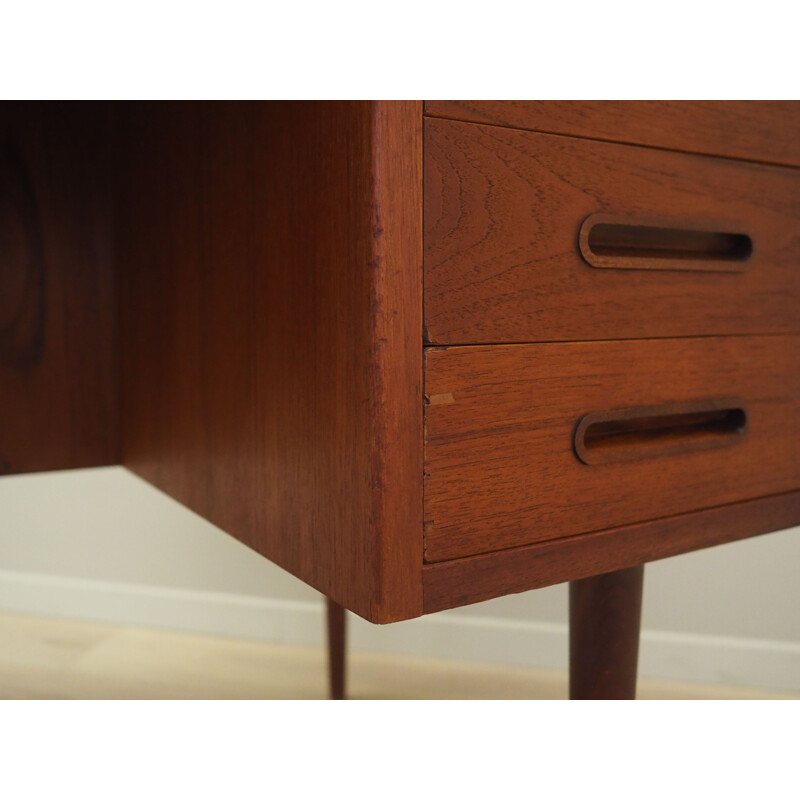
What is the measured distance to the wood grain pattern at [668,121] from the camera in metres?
0.38

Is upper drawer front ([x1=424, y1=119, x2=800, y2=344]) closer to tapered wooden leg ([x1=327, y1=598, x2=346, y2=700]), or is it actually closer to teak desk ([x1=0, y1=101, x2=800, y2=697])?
teak desk ([x1=0, y1=101, x2=800, y2=697])

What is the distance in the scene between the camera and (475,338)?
377mm

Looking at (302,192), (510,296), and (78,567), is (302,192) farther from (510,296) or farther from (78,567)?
(78,567)

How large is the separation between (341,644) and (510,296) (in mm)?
736

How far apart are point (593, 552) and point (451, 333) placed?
0.14 metres

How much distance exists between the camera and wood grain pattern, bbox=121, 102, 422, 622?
1.14 feet

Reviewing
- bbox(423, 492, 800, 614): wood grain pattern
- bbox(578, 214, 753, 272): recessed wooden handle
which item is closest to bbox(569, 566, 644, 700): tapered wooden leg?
bbox(423, 492, 800, 614): wood grain pattern

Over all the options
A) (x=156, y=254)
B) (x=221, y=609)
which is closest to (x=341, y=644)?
(x=221, y=609)

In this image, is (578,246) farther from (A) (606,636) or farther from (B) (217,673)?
(B) (217,673)

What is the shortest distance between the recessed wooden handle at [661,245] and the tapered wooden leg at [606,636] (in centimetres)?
23

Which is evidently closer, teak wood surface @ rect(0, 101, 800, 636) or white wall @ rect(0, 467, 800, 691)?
teak wood surface @ rect(0, 101, 800, 636)

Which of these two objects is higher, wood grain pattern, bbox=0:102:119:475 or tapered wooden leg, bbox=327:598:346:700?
wood grain pattern, bbox=0:102:119:475

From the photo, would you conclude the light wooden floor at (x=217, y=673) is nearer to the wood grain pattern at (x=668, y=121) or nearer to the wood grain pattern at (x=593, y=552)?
the wood grain pattern at (x=593, y=552)

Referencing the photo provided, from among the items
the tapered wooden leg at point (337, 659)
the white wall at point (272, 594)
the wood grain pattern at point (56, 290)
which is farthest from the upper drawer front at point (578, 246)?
the white wall at point (272, 594)
